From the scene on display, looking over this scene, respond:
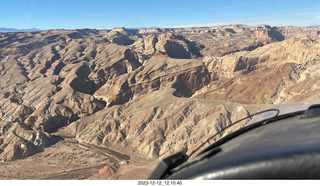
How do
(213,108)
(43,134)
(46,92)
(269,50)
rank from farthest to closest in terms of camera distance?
(269,50)
(46,92)
(43,134)
(213,108)

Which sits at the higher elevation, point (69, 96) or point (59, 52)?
point (59, 52)

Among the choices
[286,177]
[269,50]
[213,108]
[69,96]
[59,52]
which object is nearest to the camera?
[286,177]

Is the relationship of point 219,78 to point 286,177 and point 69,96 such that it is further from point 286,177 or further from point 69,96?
point 286,177

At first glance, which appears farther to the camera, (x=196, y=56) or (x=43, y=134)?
(x=196, y=56)
